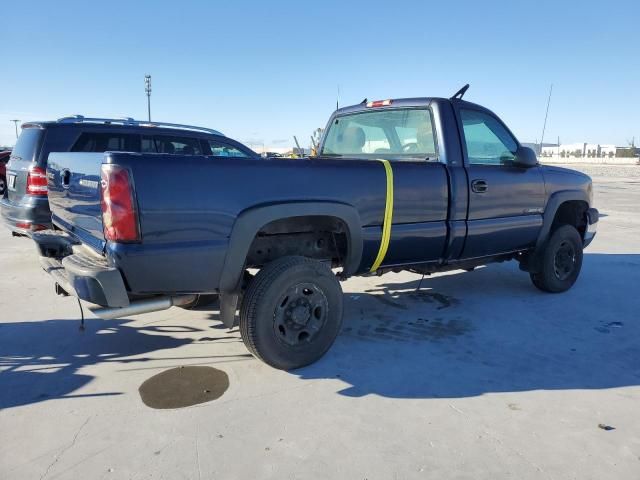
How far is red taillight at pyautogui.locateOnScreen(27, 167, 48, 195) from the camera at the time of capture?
5.35m

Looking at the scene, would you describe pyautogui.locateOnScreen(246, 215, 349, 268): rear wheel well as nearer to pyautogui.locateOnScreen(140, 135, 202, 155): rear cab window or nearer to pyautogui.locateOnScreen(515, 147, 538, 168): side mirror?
pyautogui.locateOnScreen(515, 147, 538, 168): side mirror

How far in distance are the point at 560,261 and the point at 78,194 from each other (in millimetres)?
4792

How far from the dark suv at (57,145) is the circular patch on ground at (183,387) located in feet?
9.25

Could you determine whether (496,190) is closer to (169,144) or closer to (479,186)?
(479,186)

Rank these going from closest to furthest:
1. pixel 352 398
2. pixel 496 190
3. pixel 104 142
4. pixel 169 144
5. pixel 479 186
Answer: pixel 352 398 < pixel 479 186 < pixel 496 190 < pixel 104 142 < pixel 169 144

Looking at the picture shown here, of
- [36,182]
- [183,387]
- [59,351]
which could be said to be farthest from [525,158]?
[36,182]

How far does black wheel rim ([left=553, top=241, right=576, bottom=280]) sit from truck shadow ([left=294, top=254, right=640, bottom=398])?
0.76ft

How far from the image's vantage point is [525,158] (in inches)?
176

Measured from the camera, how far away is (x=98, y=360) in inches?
138

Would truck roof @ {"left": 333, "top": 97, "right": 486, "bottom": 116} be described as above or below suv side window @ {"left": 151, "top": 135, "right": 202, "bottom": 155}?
above

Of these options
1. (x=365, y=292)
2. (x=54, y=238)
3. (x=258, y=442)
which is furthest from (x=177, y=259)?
(x=365, y=292)

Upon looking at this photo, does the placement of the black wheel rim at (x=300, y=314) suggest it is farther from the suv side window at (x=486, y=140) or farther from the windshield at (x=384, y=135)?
the suv side window at (x=486, y=140)

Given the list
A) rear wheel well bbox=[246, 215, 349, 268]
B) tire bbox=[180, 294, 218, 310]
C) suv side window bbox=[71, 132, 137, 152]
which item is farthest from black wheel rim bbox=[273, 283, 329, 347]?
suv side window bbox=[71, 132, 137, 152]

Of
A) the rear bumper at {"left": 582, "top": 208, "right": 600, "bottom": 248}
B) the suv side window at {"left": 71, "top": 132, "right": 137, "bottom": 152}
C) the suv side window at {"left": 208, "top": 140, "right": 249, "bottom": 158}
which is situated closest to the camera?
the rear bumper at {"left": 582, "top": 208, "right": 600, "bottom": 248}
